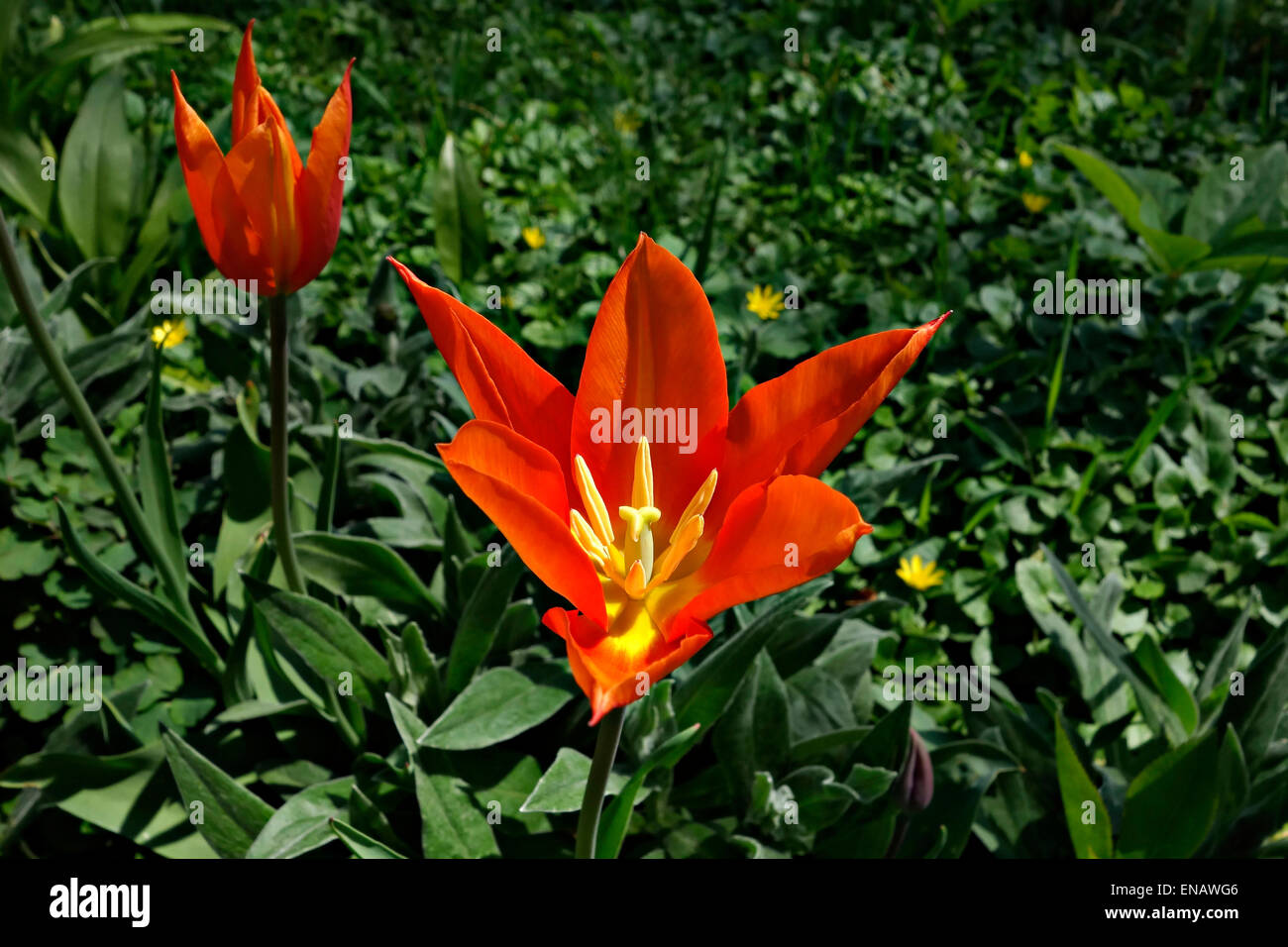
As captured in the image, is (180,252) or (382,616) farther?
(180,252)

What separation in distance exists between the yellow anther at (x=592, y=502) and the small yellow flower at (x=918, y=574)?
1.38 meters

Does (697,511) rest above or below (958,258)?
below

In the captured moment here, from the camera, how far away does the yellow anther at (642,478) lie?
118cm

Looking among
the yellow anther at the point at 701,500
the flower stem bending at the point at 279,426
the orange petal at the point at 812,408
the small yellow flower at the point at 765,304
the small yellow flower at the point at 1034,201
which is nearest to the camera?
the orange petal at the point at 812,408

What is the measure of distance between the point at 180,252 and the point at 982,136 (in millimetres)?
2778

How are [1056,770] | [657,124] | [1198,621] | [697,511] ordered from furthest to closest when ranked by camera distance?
[657,124] → [1198,621] → [1056,770] → [697,511]

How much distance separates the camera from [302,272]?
1.43 metres

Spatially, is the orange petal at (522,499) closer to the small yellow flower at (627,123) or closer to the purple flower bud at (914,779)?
the purple flower bud at (914,779)

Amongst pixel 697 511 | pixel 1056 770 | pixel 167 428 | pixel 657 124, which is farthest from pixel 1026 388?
pixel 167 428

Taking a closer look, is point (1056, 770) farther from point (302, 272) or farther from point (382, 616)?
point (302, 272)

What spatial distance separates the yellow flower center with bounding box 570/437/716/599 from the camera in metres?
1.14

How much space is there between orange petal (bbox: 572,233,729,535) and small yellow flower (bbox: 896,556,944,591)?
131 cm

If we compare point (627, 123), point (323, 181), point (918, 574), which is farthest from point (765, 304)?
point (323, 181)

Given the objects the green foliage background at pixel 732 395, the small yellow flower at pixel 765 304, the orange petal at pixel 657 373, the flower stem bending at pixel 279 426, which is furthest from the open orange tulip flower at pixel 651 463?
the small yellow flower at pixel 765 304
